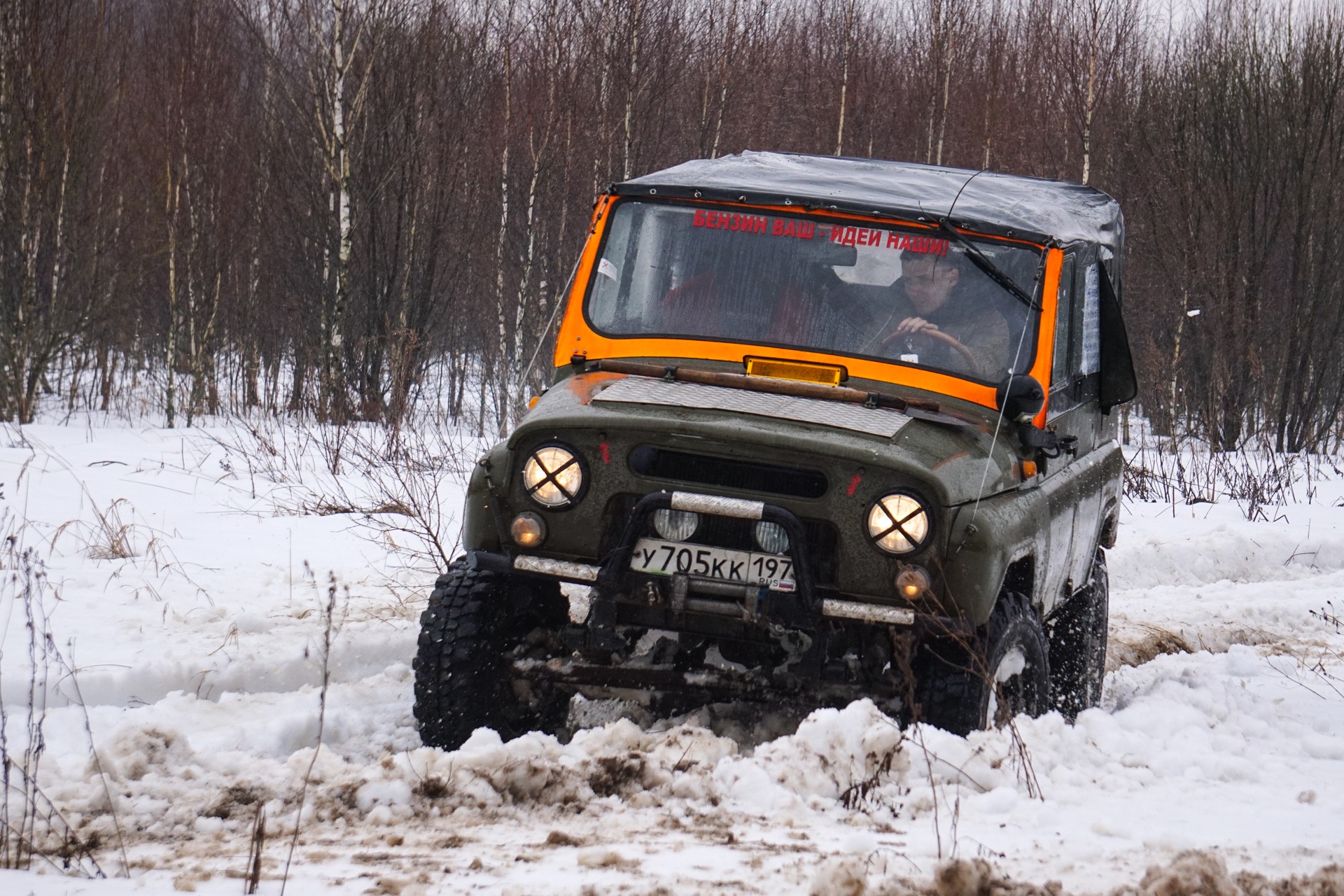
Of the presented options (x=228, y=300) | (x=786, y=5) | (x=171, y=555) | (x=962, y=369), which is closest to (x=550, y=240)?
(x=228, y=300)

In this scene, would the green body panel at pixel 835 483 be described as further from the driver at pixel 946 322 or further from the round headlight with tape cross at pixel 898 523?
the driver at pixel 946 322

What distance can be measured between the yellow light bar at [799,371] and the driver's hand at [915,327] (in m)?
0.27

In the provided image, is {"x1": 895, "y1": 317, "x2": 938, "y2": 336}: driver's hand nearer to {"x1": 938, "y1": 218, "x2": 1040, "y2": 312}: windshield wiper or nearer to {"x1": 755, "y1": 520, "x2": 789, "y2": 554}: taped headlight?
{"x1": 938, "y1": 218, "x2": 1040, "y2": 312}: windshield wiper

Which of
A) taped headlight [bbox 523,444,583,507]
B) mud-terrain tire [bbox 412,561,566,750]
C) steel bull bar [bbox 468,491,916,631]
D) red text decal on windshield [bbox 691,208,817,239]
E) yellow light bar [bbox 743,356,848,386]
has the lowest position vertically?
mud-terrain tire [bbox 412,561,566,750]

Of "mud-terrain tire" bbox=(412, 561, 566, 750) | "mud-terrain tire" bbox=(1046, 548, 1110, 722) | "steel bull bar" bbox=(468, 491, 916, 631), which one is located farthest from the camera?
"mud-terrain tire" bbox=(1046, 548, 1110, 722)

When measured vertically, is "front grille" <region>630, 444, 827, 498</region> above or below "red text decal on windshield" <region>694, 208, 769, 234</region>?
below

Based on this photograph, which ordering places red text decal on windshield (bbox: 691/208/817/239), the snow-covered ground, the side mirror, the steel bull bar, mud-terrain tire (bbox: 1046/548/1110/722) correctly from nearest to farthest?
1. the snow-covered ground
2. the steel bull bar
3. the side mirror
4. red text decal on windshield (bbox: 691/208/817/239)
5. mud-terrain tire (bbox: 1046/548/1110/722)

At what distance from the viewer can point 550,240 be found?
78.0 ft

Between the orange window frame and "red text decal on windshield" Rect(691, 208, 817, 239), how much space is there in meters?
0.03

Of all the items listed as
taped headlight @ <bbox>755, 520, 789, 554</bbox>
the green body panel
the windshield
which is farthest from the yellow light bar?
taped headlight @ <bbox>755, 520, 789, 554</bbox>

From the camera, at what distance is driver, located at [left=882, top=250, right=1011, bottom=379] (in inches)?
180

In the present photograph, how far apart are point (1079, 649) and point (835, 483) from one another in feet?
7.02

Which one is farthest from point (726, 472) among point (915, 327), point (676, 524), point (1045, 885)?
point (1045, 885)

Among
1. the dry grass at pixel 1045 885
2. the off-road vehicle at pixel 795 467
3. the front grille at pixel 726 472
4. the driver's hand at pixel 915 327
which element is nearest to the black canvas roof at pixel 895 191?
the off-road vehicle at pixel 795 467
